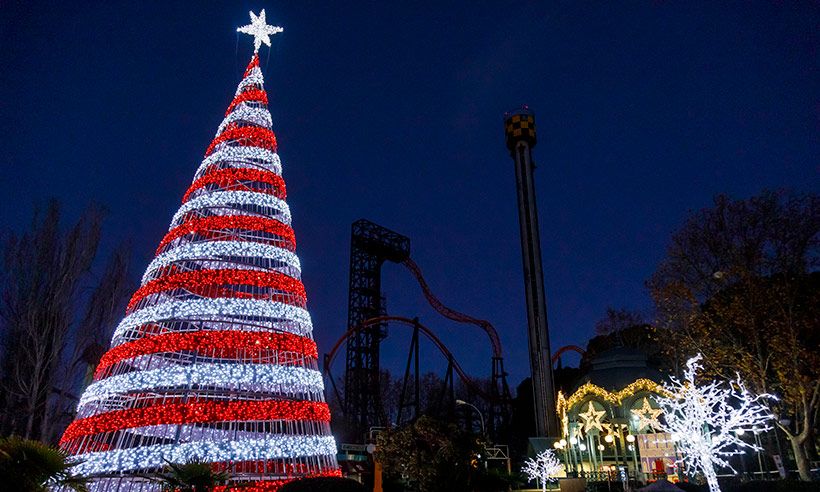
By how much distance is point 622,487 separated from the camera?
22281mm

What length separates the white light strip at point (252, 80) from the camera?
1706 centimetres

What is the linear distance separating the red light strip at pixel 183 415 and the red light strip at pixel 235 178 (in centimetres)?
623

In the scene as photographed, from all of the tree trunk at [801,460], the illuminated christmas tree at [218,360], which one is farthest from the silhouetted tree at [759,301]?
the illuminated christmas tree at [218,360]

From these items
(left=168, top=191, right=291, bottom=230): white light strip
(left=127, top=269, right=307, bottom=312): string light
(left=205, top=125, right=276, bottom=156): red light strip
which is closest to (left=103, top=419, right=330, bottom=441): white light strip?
(left=127, top=269, right=307, bottom=312): string light

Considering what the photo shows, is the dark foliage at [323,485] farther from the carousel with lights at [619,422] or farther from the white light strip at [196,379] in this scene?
the carousel with lights at [619,422]

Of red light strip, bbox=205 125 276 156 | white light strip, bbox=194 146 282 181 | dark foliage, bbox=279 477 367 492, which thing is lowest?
dark foliage, bbox=279 477 367 492

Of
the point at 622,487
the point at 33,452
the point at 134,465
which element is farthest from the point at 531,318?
the point at 33,452

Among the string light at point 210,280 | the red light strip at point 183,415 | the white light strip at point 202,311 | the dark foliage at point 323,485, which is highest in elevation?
the string light at point 210,280

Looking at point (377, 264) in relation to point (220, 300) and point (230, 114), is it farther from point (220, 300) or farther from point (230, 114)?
point (220, 300)

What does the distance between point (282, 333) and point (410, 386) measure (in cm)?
4827

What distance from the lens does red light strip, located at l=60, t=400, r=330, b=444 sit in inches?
449

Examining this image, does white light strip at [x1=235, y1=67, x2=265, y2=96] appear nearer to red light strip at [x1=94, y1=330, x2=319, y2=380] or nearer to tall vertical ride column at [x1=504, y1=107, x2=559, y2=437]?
red light strip at [x1=94, y1=330, x2=319, y2=380]

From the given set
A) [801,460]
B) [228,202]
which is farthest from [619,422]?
[228,202]

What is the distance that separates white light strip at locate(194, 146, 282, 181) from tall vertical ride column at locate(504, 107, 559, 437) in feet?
94.3
